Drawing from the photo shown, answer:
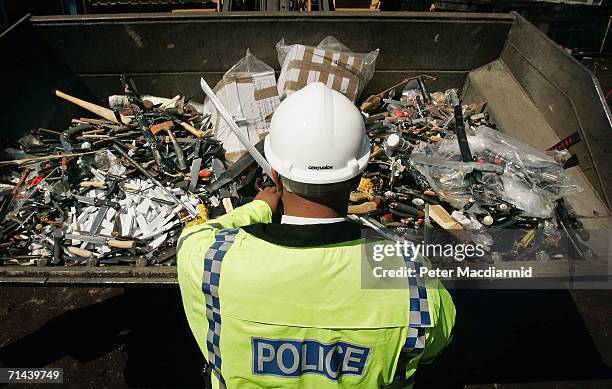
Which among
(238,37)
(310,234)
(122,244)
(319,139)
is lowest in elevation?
(122,244)

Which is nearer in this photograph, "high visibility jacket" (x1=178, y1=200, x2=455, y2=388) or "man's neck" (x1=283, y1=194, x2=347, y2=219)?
"high visibility jacket" (x1=178, y1=200, x2=455, y2=388)

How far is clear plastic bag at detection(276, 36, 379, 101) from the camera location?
3984 millimetres

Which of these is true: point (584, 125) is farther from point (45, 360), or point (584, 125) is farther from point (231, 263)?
point (45, 360)

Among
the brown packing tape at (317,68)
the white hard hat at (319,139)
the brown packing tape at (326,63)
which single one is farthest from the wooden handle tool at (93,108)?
the white hard hat at (319,139)

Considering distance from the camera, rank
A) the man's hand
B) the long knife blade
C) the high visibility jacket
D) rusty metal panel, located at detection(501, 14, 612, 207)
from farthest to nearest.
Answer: rusty metal panel, located at detection(501, 14, 612, 207)
the long knife blade
the man's hand
the high visibility jacket

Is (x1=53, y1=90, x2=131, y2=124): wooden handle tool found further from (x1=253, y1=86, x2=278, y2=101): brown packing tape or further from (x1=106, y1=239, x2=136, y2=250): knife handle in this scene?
(x1=106, y1=239, x2=136, y2=250): knife handle

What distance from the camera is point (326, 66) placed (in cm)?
404

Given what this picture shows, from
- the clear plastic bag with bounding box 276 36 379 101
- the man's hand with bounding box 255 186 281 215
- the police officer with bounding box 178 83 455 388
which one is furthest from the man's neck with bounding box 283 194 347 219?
the clear plastic bag with bounding box 276 36 379 101

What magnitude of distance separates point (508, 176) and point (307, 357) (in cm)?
258

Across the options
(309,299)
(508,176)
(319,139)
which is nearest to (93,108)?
(319,139)

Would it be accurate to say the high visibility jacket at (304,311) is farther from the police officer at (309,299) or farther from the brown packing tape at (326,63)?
the brown packing tape at (326,63)

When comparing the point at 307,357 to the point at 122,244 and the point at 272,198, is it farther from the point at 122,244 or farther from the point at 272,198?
the point at 122,244

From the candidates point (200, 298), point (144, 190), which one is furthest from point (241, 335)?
point (144, 190)

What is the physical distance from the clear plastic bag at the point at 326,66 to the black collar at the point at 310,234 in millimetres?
2683
